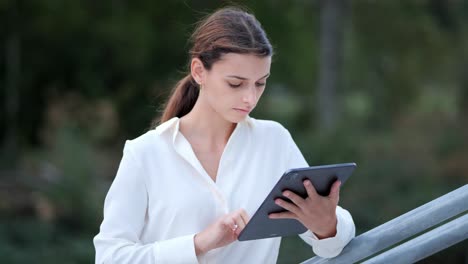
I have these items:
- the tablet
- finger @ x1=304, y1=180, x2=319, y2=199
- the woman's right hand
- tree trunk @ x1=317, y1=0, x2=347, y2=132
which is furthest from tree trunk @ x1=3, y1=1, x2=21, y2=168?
finger @ x1=304, y1=180, x2=319, y2=199

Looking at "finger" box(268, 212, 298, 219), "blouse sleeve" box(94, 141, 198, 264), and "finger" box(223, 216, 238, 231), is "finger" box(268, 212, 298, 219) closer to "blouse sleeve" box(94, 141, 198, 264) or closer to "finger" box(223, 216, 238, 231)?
"finger" box(223, 216, 238, 231)

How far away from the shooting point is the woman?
86.2 inches

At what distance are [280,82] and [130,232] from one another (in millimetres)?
14380

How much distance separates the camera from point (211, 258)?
229 centimetres

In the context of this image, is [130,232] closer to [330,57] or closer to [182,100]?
[182,100]

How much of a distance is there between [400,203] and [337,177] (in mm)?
9887

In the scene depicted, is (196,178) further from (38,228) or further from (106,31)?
(106,31)

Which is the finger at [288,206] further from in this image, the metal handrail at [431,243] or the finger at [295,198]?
the metal handrail at [431,243]

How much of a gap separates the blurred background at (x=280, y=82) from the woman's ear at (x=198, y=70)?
9764 mm

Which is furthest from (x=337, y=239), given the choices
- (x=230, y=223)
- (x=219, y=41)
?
(x=219, y=41)

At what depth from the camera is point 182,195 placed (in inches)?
90.0

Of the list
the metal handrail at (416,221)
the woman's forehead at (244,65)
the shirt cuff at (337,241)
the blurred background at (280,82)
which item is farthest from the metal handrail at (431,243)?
the blurred background at (280,82)

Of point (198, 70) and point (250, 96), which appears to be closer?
point (250, 96)

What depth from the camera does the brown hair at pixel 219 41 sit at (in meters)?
2.29
